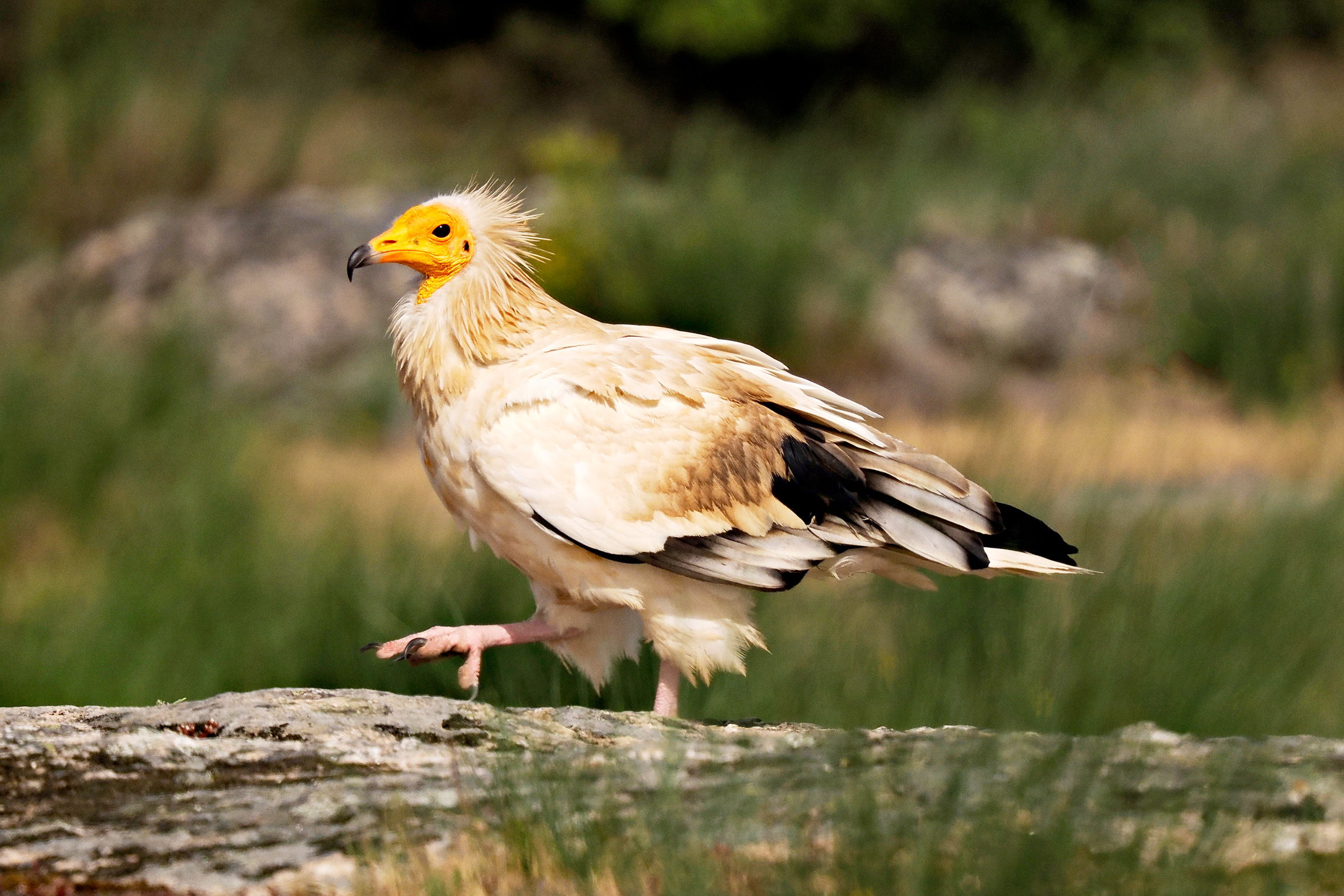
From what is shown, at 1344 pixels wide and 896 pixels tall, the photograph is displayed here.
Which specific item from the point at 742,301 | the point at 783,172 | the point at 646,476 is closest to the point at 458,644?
the point at 646,476

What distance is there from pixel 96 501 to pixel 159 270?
470 centimetres

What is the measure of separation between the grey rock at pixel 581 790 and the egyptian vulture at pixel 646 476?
518mm

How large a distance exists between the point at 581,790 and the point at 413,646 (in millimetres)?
1226

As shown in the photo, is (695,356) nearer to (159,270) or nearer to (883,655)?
(883,655)

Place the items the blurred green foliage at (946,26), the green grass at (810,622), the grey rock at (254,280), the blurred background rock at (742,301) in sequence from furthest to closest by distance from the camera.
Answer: the blurred green foliage at (946,26)
the grey rock at (254,280)
the blurred background rock at (742,301)
the green grass at (810,622)

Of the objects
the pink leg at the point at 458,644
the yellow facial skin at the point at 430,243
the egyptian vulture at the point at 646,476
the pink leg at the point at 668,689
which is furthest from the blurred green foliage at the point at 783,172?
the pink leg at the point at 668,689

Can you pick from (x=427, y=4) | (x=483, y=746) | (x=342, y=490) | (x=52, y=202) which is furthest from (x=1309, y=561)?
(x=427, y=4)

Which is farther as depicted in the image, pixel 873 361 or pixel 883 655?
pixel 873 361

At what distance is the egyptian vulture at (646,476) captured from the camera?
357 centimetres

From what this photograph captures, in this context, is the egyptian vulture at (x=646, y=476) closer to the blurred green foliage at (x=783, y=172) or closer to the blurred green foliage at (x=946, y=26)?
the blurred green foliage at (x=783, y=172)

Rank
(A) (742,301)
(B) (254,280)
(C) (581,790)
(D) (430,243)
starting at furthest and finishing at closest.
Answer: (B) (254,280) < (A) (742,301) < (D) (430,243) < (C) (581,790)

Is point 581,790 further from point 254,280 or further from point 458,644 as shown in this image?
point 254,280

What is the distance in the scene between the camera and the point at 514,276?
3.96m

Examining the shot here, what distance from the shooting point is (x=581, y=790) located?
2.59 metres
